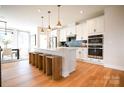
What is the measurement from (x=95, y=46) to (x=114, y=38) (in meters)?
1.11

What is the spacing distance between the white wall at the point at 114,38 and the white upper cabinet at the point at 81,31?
1.62m

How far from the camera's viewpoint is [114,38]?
4555mm

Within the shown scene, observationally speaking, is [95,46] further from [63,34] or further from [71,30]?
[63,34]

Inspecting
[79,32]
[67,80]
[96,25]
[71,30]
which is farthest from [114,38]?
[71,30]

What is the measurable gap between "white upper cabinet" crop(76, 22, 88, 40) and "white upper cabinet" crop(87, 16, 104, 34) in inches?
16.5

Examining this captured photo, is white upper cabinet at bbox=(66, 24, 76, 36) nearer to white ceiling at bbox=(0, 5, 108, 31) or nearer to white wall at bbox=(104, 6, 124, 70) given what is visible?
white ceiling at bbox=(0, 5, 108, 31)

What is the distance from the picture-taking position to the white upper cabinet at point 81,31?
6.35 metres

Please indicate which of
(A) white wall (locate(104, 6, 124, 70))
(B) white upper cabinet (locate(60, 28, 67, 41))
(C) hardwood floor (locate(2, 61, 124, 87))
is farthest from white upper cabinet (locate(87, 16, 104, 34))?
(B) white upper cabinet (locate(60, 28, 67, 41))

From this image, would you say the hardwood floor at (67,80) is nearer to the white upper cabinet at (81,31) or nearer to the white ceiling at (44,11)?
the white ceiling at (44,11)

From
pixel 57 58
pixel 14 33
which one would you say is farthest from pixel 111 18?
pixel 14 33

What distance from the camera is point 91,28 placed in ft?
18.9
